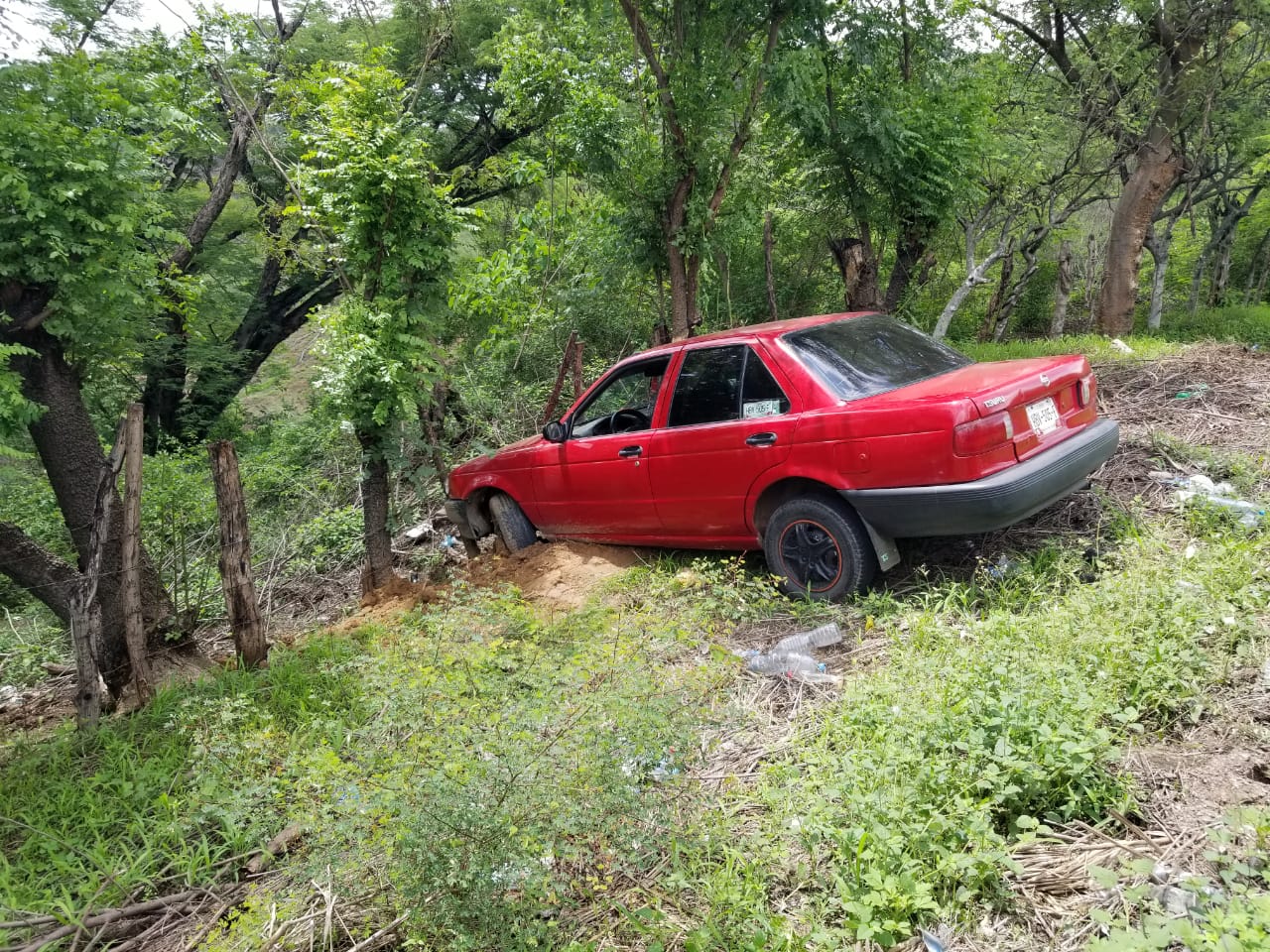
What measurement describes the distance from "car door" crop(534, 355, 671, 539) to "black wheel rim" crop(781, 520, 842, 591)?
107 centimetres

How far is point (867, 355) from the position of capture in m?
4.37

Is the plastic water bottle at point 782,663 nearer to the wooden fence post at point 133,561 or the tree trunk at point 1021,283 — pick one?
the wooden fence post at point 133,561

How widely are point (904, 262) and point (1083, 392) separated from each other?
5.46m

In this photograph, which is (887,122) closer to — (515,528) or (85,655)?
(515,528)

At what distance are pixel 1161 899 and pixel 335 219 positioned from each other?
6560mm

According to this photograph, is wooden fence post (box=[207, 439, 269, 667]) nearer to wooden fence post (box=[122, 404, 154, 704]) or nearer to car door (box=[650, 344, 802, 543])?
wooden fence post (box=[122, 404, 154, 704])

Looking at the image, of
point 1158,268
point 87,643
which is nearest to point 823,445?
point 87,643

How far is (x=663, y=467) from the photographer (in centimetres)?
484

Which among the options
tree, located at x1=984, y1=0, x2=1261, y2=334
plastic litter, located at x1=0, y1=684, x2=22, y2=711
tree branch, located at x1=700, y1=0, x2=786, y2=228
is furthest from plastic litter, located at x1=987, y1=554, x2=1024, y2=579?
tree, located at x1=984, y1=0, x2=1261, y2=334

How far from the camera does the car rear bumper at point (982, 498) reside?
11.4ft

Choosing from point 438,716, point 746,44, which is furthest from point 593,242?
point 438,716

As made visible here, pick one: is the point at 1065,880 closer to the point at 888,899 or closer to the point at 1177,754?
the point at 888,899

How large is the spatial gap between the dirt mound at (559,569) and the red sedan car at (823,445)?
189mm

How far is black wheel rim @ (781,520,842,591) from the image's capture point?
4.11 metres
